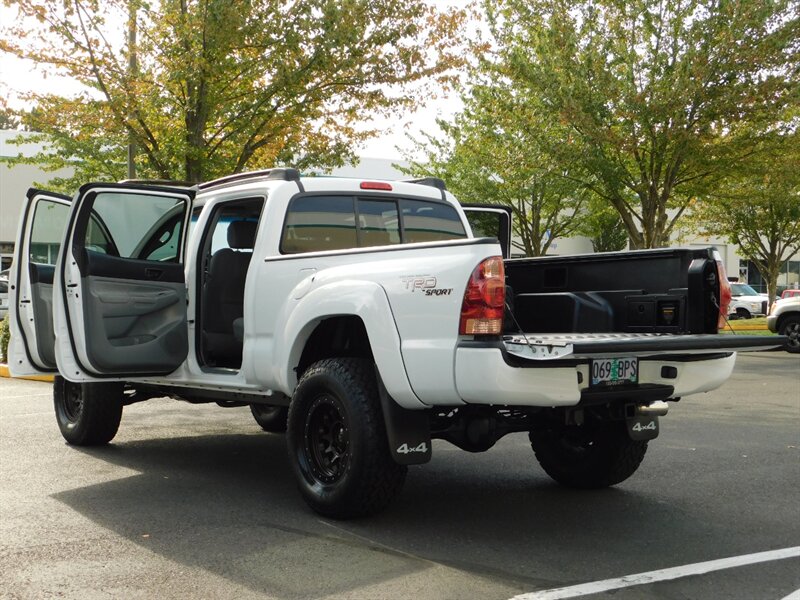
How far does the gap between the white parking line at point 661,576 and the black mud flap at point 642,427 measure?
3.48 ft

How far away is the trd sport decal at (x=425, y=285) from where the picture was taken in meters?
4.99

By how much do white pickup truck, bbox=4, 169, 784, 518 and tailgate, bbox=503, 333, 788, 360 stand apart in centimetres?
1

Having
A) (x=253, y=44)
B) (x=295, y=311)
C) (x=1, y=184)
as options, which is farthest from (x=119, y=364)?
(x=1, y=184)

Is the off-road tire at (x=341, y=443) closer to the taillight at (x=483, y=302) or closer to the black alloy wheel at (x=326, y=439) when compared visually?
the black alloy wheel at (x=326, y=439)

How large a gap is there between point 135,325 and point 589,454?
11.0 feet

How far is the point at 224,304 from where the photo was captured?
7215 millimetres

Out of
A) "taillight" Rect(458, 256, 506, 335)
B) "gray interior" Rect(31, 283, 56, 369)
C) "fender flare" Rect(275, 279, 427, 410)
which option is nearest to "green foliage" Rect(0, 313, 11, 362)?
"gray interior" Rect(31, 283, 56, 369)

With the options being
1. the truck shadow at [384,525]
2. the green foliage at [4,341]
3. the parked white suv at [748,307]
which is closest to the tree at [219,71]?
the green foliage at [4,341]

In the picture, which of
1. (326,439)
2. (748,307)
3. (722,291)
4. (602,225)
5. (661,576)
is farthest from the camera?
(748,307)

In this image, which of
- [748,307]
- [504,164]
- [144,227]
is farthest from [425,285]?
[748,307]

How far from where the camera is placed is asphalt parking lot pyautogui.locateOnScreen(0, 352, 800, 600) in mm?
4457

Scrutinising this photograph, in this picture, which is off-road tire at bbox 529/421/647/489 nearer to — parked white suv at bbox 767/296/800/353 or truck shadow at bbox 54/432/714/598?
truck shadow at bbox 54/432/714/598

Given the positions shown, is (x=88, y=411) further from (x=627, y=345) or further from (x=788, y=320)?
(x=788, y=320)

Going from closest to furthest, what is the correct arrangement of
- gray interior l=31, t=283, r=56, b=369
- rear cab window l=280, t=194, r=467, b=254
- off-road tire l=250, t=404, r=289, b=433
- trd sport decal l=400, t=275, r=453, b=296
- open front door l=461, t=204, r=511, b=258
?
trd sport decal l=400, t=275, r=453, b=296 < rear cab window l=280, t=194, r=467, b=254 < gray interior l=31, t=283, r=56, b=369 < open front door l=461, t=204, r=511, b=258 < off-road tire l=250, t=404, r=289, b=433
